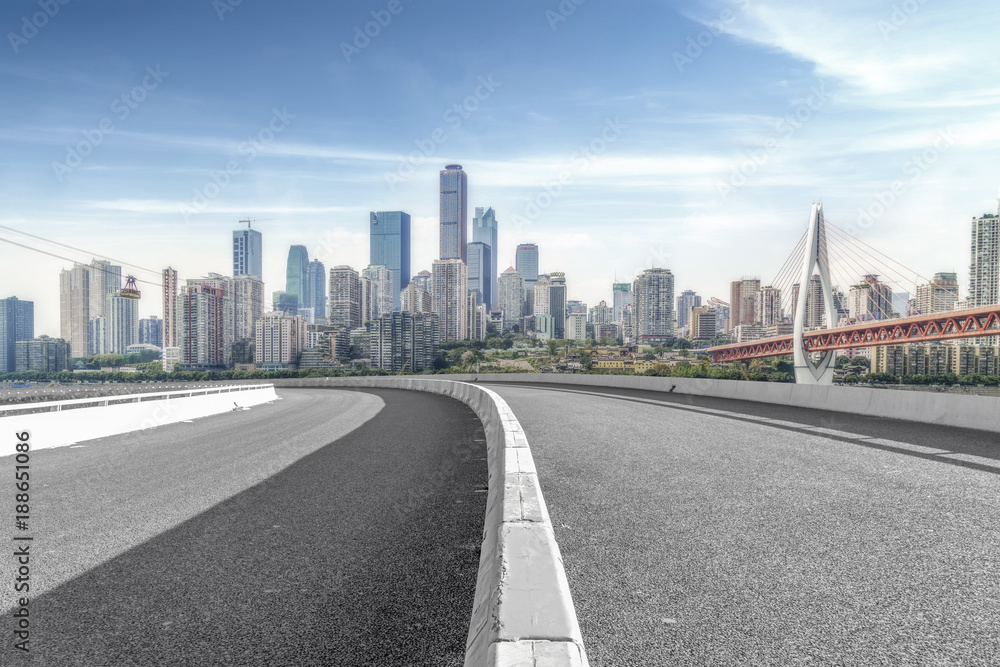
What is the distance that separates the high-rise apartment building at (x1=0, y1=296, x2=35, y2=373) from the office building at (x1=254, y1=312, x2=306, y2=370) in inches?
2629

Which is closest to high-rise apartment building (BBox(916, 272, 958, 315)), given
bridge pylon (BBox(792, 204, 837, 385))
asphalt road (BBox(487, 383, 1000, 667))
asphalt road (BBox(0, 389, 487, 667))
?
bridge pylon (BBox(792, 204, 837, 385))

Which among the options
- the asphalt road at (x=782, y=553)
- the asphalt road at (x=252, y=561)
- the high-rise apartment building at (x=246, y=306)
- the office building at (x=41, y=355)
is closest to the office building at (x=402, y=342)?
the high-rise apartment building at (x=246, y=306)

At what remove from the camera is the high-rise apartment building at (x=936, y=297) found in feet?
→ 184

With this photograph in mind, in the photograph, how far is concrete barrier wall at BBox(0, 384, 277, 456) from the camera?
36.7ft

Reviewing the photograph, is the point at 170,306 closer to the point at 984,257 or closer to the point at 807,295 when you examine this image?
the point at 807,295

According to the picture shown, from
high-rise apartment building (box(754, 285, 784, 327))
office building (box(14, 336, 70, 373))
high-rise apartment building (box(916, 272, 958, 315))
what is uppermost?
high-rise apartment building (box(754, 285, 784, 327))

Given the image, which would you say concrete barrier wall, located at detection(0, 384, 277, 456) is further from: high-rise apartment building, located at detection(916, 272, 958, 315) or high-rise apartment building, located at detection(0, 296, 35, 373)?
high-rise apartment building, located at detection(0, 296, 35, 373)

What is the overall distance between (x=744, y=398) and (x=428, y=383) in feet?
78.0

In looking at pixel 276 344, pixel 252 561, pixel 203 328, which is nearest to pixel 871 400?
pixel 252 561

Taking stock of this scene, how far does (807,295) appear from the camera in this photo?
5609 centimetres

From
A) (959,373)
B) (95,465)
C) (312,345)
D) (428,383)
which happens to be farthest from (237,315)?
(95,465)

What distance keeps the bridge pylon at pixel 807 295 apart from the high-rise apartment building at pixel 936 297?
7878 millimetres

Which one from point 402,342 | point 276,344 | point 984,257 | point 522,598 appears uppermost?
point 984,257

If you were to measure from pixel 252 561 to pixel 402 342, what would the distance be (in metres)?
129
